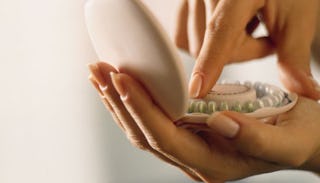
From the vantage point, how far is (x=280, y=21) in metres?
0.48

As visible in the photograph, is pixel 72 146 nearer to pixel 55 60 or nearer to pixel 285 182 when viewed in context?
pixel 55 60

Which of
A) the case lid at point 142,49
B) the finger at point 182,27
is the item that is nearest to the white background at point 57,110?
the finger at point 182,27

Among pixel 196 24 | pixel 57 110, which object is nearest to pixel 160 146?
pixel 196 24

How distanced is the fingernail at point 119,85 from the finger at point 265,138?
6 cm

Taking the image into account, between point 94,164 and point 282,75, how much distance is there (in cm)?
46

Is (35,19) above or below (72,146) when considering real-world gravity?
above

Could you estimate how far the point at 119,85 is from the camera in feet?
1.18

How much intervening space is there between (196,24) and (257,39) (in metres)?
0.07

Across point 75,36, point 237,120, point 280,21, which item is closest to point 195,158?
point 237,120

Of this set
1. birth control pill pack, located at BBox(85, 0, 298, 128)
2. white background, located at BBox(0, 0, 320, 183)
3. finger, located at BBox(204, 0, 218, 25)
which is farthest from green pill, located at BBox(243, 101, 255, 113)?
white background, located at BBox(0, 0, 320, 183)

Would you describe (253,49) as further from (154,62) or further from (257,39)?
(154,62)

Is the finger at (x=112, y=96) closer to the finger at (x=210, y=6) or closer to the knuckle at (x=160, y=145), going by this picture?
the knuckle at (x=160, y=145)

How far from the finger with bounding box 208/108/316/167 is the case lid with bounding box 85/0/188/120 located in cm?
3

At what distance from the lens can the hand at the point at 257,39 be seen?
0.44m
